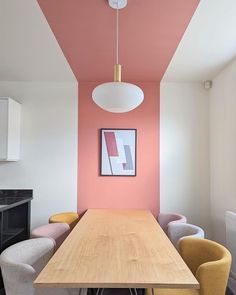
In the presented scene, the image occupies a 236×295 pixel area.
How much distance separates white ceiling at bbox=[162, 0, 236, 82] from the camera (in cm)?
200

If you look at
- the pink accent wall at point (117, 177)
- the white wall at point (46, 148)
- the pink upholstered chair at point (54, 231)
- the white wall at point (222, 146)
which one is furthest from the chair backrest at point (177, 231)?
the white wall at point (46, 148)

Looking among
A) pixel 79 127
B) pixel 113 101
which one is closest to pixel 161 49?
pixel 113 101

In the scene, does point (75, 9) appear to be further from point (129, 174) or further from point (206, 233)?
point (206, 233)

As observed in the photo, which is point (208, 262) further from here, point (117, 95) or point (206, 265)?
point (117, 95)

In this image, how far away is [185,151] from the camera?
3.55m

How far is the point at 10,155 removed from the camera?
3264 mm

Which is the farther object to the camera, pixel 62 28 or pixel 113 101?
pixel 62 28

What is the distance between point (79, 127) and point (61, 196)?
892 mm

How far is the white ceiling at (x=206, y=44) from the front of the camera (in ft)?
6.57

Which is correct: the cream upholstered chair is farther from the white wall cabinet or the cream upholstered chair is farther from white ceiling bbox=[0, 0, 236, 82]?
white ceiling bbox=[0, 0, 236, 82]

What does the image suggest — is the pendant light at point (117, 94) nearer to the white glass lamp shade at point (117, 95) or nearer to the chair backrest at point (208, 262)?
the white glass lamp shade at point (117, 95)

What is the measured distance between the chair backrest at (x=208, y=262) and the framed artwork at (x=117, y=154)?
1.52m

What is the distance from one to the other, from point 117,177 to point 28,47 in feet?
5.86

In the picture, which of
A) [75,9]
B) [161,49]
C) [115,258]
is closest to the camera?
[115,258]
